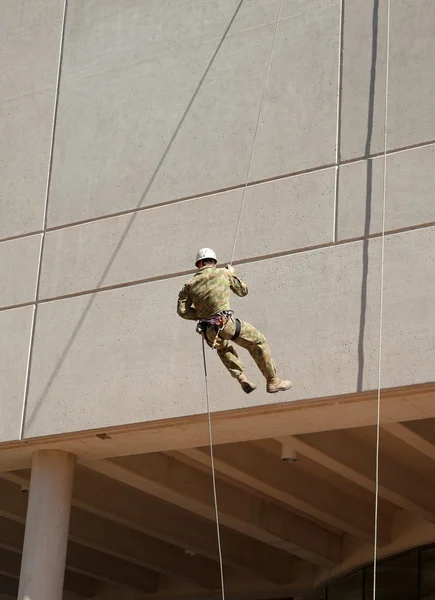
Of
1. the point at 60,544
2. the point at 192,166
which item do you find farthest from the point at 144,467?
the point at 192,166

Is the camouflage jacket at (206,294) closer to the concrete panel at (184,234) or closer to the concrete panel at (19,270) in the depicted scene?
the concrete panel at (184,234)

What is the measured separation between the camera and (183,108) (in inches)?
635

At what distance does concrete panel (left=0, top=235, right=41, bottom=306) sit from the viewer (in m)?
16.4

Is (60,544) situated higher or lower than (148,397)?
lower

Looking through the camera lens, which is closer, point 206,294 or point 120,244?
point 206,294

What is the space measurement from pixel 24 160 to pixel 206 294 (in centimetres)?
618

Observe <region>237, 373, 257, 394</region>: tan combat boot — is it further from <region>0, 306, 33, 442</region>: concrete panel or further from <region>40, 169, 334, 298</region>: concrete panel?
<region>0, 306, 33, 442</region>: concrete panel

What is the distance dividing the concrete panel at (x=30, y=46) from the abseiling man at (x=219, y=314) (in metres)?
6.45

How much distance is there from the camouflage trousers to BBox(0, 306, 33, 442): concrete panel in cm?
417

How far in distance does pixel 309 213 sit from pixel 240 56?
115 inches

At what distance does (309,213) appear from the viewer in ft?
47.5

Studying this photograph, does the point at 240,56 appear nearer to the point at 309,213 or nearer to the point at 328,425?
the point at 309,213

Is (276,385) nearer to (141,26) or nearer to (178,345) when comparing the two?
(178,345)

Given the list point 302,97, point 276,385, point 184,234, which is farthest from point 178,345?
point 302,97
